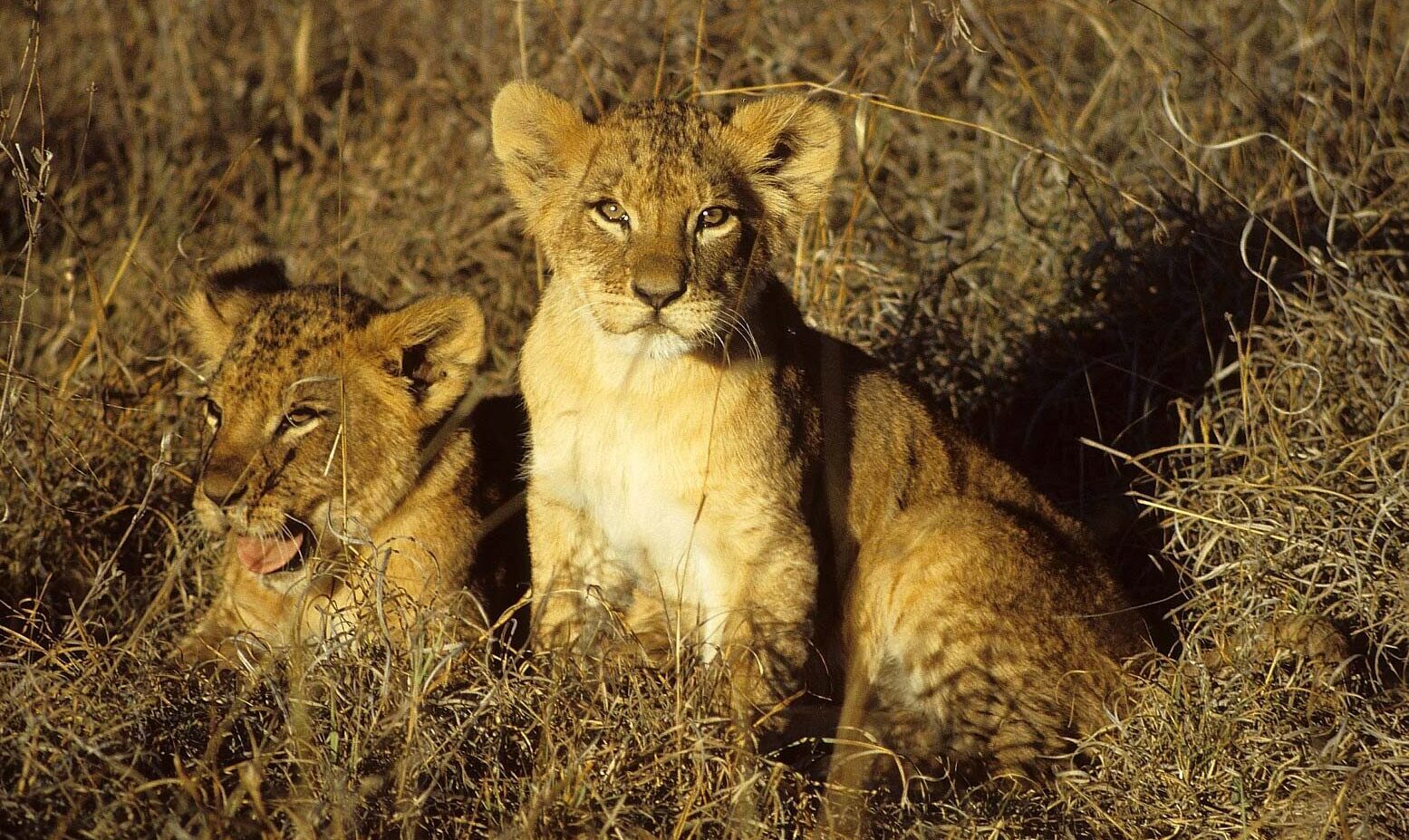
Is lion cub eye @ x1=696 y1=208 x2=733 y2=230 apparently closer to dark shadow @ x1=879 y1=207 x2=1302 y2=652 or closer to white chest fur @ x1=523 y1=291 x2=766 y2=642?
white chest fur @ x1=523 y1=291 x2=766 y2=642

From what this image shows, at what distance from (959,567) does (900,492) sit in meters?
0.37

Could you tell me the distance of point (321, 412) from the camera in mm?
4078

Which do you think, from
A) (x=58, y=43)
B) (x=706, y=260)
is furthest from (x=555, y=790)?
(x=58, y=43)

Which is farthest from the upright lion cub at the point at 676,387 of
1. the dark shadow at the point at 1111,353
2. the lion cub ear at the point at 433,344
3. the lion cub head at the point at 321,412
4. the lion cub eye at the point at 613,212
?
the dark shadow at the point at 1111,353

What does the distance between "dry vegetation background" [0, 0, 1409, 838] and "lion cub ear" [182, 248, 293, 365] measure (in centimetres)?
30

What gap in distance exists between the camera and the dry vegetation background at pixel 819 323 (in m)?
3.35

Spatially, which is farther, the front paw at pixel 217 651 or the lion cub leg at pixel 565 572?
the lion cub leg at pixel 565 572

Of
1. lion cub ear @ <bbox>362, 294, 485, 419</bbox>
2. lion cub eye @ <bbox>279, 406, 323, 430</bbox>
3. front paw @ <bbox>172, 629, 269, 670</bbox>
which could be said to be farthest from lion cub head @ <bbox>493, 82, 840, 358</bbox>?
front paw @ <bbox>172, 629, 269, 670</bbox>

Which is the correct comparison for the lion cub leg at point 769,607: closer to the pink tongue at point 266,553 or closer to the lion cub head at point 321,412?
the lion cub head at point 321,412

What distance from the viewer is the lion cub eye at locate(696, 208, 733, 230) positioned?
3875 mm

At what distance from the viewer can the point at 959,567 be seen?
4.16m

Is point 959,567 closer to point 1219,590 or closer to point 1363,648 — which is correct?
point 1219,590

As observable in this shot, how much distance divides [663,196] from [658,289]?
0.38 meters

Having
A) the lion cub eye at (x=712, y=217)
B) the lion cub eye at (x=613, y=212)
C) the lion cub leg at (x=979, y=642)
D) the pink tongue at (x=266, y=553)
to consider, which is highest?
the lion cub eye at (x=712, y=217)
